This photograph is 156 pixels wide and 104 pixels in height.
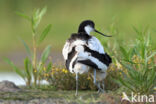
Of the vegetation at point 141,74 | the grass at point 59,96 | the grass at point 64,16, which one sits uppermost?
the grass at point 64,16

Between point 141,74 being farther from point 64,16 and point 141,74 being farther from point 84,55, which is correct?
point 64,16

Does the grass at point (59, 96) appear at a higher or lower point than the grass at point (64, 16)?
lower

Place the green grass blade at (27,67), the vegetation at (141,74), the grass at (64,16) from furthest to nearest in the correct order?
1. the grass at (64,16)
2. the green grass blade at (27,67)
3. the vegetation at (141,74)

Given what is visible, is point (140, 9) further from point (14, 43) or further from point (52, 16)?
point (14, 43)

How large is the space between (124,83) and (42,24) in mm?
14427

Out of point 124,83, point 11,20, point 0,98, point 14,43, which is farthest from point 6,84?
point 11,20

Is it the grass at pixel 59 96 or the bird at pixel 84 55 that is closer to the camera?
the grass at pixel 59 96

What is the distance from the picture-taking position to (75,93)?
8.55 m

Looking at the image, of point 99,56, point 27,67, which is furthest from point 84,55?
point 27,67

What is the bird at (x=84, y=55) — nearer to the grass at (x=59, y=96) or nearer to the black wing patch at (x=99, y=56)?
the black wing patch at (x=99, y=56)

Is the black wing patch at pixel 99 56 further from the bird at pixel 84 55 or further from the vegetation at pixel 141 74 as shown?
the vegetation at pixel 141 74

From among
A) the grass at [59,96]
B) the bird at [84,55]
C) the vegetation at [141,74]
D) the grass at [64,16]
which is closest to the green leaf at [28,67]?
the grass at [59,96]

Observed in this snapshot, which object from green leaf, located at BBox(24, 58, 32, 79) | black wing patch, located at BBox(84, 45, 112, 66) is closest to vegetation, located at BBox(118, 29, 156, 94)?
black wing patch, located at BBox(84, 45, 112, 66)

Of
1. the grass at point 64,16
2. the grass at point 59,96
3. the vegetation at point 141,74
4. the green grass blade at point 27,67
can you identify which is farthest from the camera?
the grass at point 64,16
